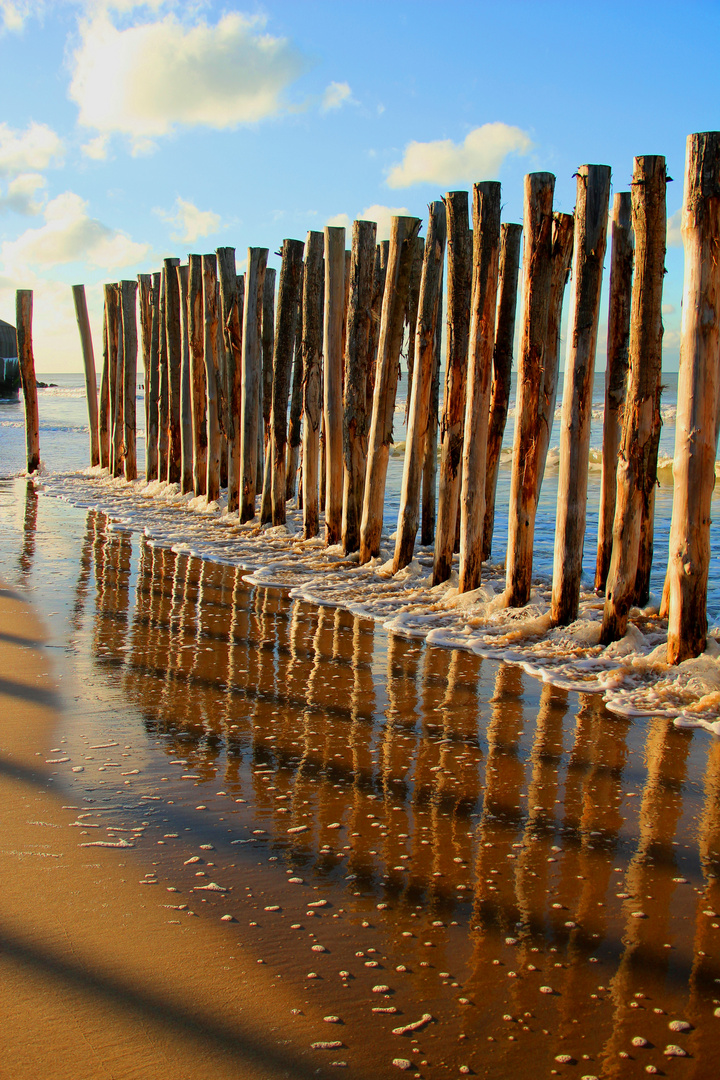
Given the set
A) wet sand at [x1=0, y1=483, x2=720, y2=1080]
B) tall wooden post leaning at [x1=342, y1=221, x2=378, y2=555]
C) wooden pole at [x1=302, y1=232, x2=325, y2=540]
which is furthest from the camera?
wooden pole at [x1=302, y1=232, x2=325, y2=540]

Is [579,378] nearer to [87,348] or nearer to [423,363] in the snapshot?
[423,363]

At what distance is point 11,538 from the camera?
7.54 metres

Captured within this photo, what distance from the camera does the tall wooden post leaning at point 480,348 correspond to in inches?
209

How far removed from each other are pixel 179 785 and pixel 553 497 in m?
9.22

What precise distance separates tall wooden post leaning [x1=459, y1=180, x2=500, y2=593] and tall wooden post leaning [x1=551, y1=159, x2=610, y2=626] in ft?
2.41

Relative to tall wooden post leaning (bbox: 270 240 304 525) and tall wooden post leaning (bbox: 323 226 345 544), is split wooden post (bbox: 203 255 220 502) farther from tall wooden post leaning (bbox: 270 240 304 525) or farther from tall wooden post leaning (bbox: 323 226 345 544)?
tall wooden post leaning (bbox: 323 226 345 544)

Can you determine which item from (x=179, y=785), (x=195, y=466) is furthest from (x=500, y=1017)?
(x=195, y=466)

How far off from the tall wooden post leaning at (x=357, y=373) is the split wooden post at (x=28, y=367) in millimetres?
7148

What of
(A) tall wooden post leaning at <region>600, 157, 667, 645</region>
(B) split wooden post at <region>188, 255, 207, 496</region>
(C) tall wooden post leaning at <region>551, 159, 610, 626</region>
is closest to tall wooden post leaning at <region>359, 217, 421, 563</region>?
(C) tall wooden post leaning at <region>551, 159, 610, 626</region>

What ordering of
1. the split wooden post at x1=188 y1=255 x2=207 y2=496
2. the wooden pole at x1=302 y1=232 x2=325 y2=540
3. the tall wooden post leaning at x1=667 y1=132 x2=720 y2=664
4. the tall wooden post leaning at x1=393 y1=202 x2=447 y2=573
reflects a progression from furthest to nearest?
the split wooden post at x1=188 y1=255 x2=207 y2=496 < the wooden pole at x1=302 y1=232 x2=325 y2=540 < the tall wooden post leaning at x1=393 y1=202 x2=447 y2=573 < the tall wooden post leaning at x1=667 y1=132 x2=720 y2=664

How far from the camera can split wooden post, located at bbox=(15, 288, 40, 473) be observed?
1237 centimetres

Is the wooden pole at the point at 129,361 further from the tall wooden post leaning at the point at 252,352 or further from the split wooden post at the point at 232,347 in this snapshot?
the tall wooden post leaning at the point at 252,352

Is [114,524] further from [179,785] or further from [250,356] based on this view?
[179,785]

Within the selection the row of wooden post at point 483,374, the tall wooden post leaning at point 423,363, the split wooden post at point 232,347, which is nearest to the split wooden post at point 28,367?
the row of wooden post at point 483,374
